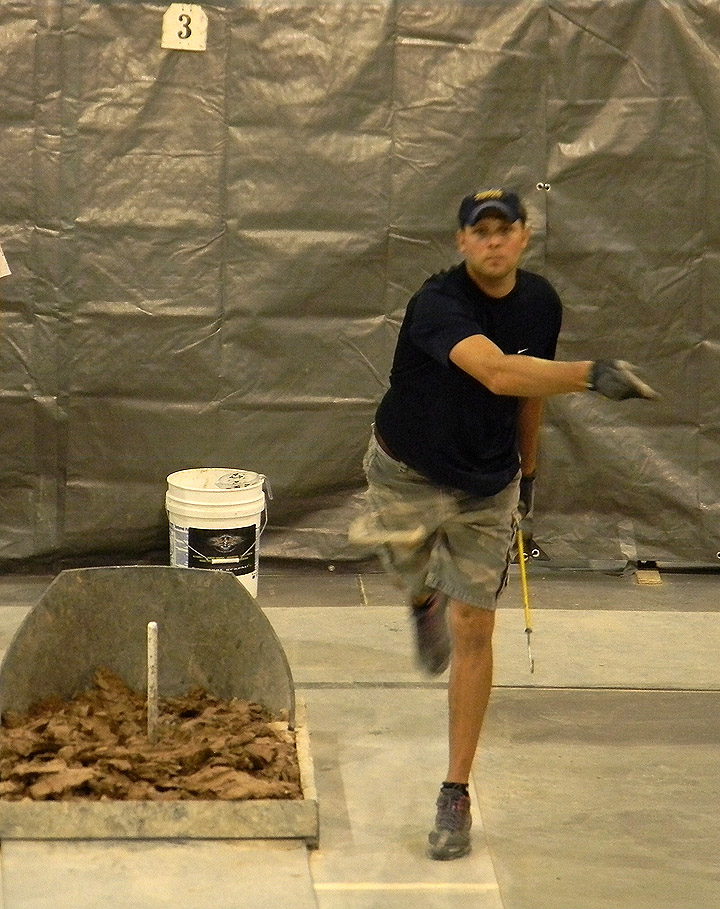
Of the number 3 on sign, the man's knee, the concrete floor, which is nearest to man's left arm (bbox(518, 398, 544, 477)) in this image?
the man's knee

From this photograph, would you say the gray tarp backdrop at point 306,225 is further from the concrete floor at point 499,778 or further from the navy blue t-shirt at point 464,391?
the navy blue t-shirt at point 464,391

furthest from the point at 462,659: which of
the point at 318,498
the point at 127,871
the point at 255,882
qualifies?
the point at 318,498

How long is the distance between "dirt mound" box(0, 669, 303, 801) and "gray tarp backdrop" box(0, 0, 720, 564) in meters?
1.88

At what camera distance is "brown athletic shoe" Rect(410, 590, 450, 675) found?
3406 millimetres

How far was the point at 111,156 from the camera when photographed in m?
5.03

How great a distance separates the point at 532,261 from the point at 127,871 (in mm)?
3039

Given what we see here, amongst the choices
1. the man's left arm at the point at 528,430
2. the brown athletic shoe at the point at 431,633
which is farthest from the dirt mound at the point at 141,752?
the man's left arm at the point at 528,430

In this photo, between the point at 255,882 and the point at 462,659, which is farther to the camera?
the point at 462,659

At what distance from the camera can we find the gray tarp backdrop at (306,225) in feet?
16.4

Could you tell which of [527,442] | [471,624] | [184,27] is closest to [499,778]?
[471,624]

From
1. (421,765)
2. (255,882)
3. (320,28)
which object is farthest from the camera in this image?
(320,28)

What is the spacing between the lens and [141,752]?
3.19 m

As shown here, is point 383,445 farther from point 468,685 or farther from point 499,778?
point 499,778

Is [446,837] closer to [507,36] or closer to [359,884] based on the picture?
[359,884]
